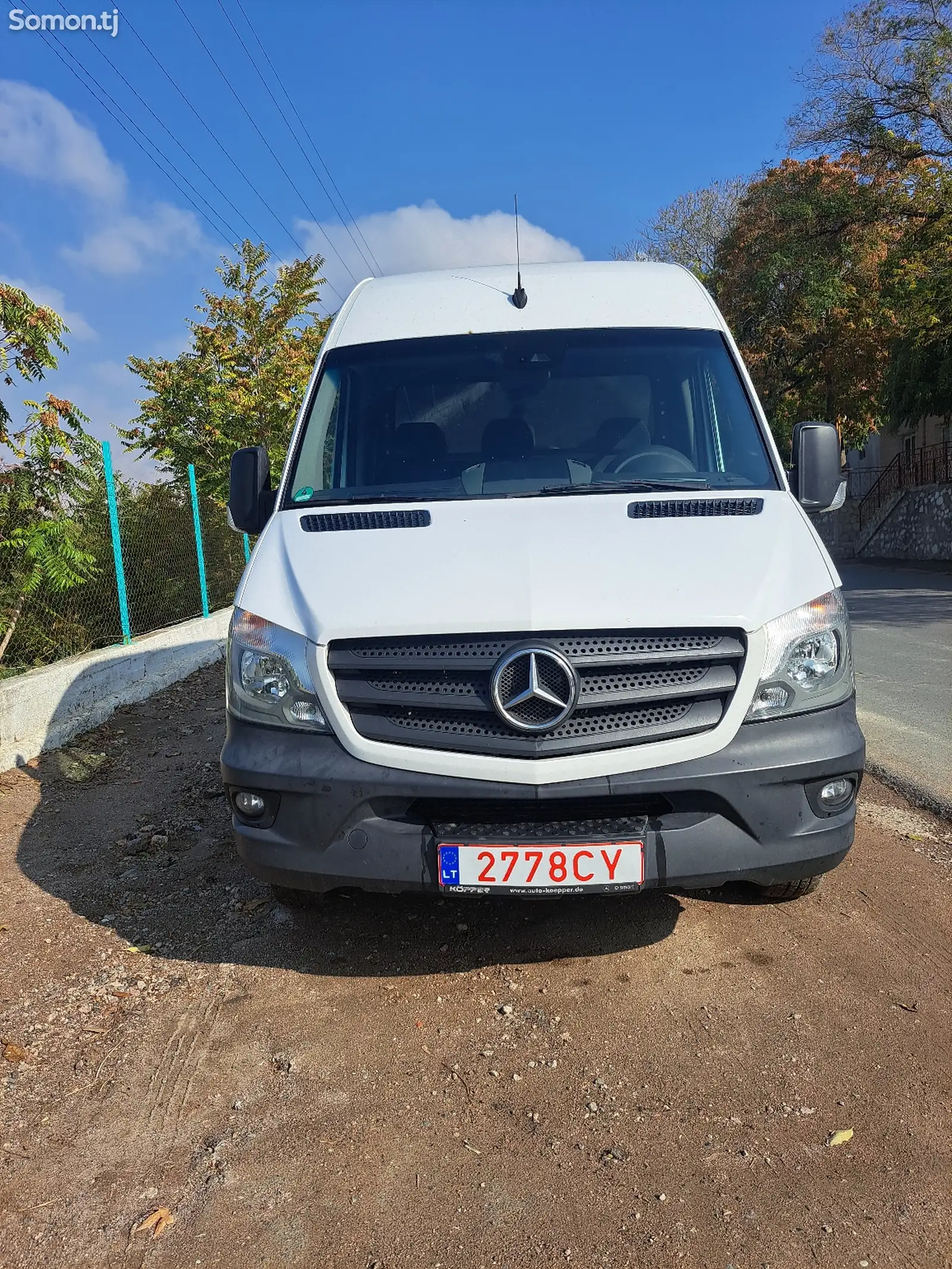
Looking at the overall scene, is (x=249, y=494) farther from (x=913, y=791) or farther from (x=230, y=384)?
(x=230, y=384)

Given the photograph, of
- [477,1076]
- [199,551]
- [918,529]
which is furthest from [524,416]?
[918,529]

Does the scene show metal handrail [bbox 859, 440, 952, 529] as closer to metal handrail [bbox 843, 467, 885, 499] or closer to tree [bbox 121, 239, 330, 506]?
metal handrail [bbox 843, 467, 885, 499]

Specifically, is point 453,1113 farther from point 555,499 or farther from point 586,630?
point 555,499

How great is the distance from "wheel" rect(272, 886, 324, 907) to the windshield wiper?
171cm

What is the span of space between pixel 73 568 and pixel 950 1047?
6.03 metres

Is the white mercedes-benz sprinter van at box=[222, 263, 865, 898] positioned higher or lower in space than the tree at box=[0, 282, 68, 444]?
lower

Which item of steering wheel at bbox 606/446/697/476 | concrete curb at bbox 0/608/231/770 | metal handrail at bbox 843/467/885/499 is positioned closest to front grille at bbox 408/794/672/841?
steering wheel at bbox 606/446/697/476

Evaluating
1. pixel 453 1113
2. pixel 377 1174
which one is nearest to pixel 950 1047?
pixel 453 1113

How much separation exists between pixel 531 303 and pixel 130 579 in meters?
5.40

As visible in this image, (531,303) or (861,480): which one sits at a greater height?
(531,303)

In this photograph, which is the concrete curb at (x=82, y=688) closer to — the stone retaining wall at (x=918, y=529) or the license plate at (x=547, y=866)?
the license plate at (x=547, y=866)

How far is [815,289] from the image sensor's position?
79.1 feet

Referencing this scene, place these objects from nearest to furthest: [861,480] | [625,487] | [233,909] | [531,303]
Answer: [625,487] → [233,909] → [531,303] → [861,480]

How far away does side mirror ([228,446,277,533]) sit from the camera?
13.3ft
